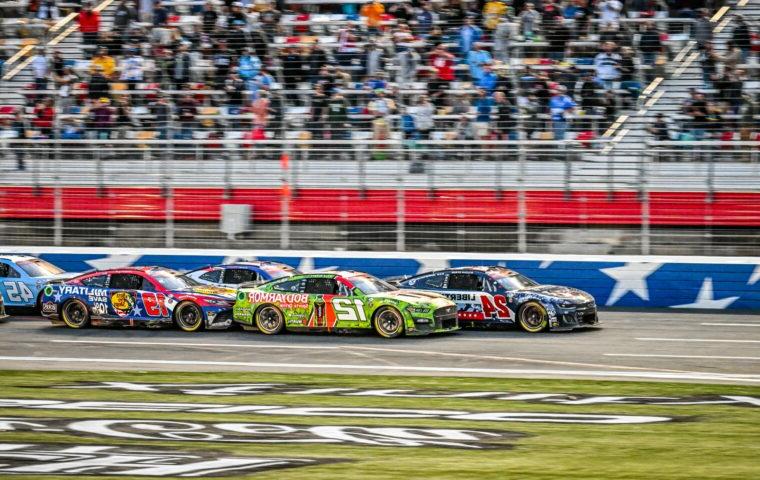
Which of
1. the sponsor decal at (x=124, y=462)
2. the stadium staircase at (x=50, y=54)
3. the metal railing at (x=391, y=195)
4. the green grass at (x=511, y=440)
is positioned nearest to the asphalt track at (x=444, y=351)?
the green grass at (x=511, y=440)

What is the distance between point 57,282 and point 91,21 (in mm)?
11687

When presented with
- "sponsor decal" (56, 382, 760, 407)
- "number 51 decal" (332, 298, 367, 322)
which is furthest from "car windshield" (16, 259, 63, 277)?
"sponsor decal" (56, 382, 760, 407)

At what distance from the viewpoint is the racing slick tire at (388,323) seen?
65.9 ft

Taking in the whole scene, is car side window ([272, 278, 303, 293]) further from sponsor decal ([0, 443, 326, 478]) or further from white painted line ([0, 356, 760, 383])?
sponsor decal ([0, 443, 326, 478])

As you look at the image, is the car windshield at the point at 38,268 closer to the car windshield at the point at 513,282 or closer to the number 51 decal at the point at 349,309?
the number 51 decal at the point at 349,309

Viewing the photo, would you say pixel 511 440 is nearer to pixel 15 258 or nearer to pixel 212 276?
pixel 212 276

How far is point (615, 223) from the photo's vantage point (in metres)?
23.8

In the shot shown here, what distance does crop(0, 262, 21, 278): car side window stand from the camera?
77.0ft

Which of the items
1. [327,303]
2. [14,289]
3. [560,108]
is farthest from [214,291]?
[560,108]

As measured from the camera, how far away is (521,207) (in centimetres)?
2416

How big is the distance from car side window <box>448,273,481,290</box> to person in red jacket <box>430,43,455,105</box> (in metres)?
6.21

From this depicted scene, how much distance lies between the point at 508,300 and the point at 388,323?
2090 millimetres

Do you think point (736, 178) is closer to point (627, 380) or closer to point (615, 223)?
point (615, 223)

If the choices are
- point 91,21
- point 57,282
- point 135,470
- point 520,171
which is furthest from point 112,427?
point 91,21
